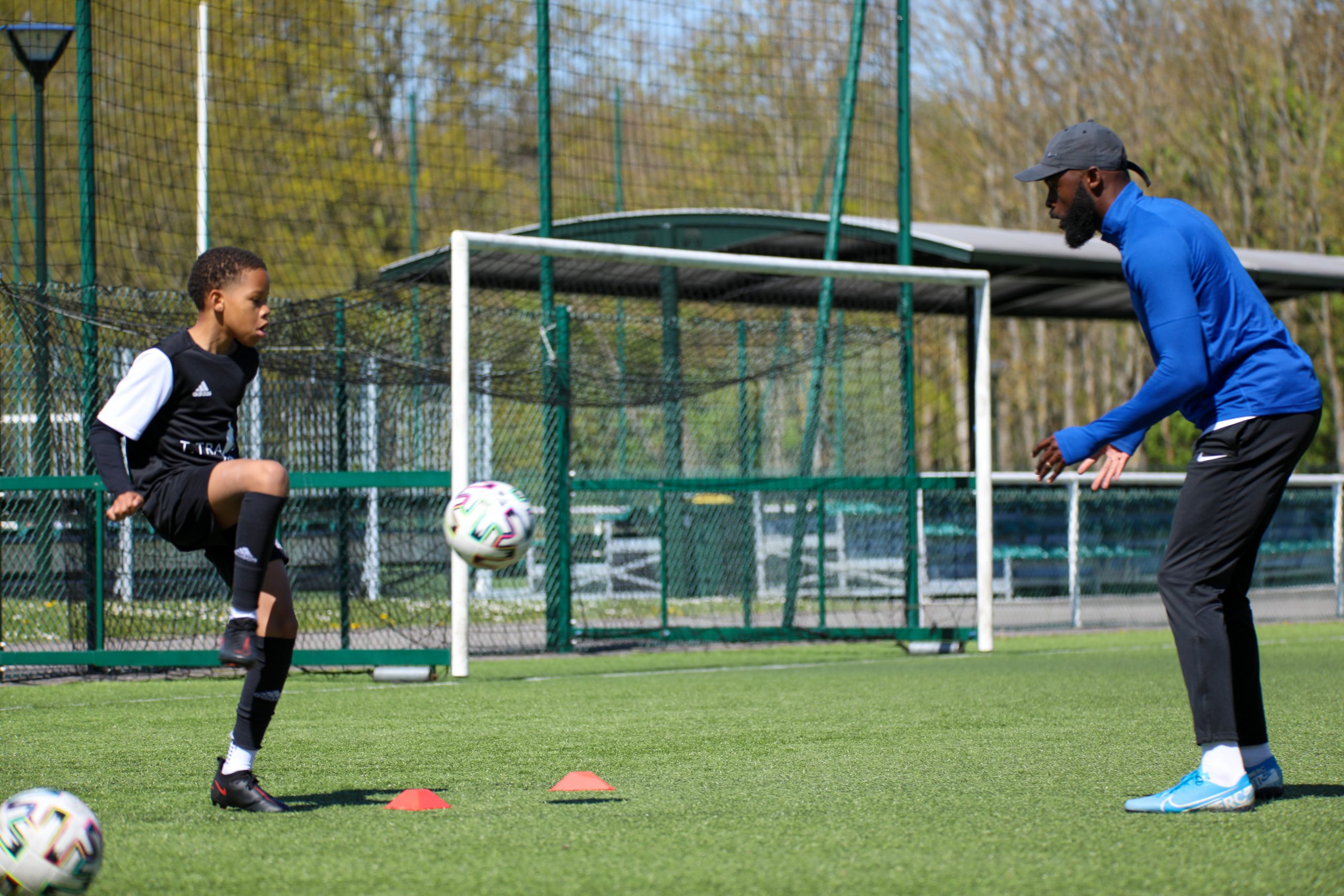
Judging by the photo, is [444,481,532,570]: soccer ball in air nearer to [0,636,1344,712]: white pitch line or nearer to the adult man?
the adult man

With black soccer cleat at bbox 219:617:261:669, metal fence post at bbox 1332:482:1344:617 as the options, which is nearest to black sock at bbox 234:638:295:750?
black soccer cleat at bbox 219:617:261:669

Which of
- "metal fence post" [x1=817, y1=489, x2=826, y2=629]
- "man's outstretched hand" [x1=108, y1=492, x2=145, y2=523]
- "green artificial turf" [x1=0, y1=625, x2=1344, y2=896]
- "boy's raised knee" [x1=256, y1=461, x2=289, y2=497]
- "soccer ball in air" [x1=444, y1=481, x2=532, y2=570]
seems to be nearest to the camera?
"green artificial turf" [x1=0, y1=625, x2=1344, y2=896]

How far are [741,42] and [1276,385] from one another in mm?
8961

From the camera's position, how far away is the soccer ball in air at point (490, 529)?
4.92 meters

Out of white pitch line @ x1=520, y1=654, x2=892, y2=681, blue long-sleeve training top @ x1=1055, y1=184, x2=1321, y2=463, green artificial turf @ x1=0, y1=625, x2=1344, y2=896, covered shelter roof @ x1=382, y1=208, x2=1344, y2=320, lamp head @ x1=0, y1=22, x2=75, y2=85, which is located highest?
Result: lamp head @ x1=0, y1=22, x2=75, y2=85

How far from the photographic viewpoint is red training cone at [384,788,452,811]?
418 centimetres

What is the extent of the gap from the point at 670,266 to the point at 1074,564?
227 inches

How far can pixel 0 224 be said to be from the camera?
1207 centimetres

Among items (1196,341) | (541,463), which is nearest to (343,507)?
(541,463)

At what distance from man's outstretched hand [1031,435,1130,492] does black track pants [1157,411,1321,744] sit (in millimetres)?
226

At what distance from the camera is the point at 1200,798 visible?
4016 mm

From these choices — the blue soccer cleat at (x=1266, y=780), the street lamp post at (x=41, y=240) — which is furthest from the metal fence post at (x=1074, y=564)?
the blue soccer cleat at (x=1266, y=780)

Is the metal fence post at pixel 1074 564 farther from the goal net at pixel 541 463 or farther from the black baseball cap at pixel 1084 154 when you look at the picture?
the black baseball cap at pixel 1084 154

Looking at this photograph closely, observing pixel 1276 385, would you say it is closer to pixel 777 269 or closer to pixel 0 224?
pixel 777 269
